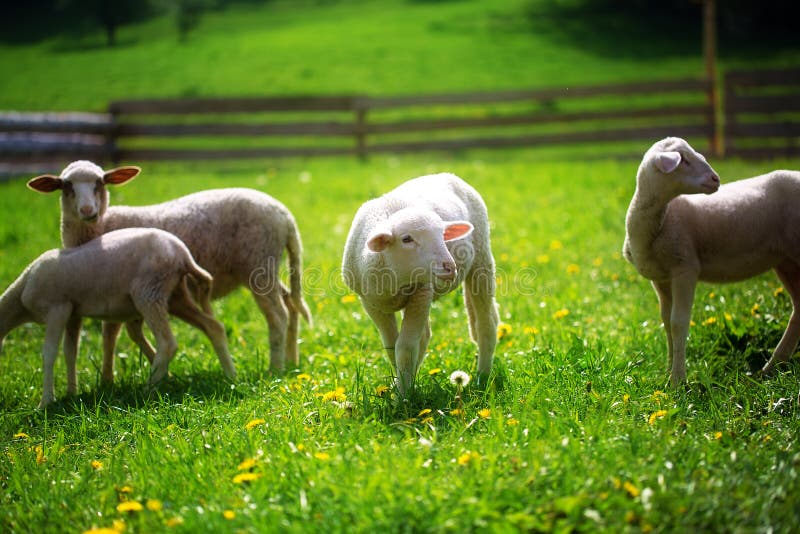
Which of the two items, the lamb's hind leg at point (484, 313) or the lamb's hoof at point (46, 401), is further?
the lamb's hoof at point (46, 401)

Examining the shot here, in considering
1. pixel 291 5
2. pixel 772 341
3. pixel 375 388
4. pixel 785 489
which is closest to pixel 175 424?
pixel 375 388

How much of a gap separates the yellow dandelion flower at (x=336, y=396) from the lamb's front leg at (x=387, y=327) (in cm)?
39

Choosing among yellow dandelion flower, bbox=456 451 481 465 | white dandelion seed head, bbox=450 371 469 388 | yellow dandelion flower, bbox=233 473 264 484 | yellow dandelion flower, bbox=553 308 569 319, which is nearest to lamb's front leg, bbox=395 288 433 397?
white dandelion seed head, bbox=450 371 469 388

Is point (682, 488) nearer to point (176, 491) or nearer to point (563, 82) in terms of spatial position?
→ point (176, 491)

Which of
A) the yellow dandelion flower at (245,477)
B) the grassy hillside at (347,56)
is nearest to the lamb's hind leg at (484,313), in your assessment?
the yellow dandelion flower at (245,477)

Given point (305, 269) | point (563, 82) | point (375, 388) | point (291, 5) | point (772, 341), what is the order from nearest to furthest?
point (375, 388), point (772, 341), point (305, 269), point (563, 82), point (291, 5)

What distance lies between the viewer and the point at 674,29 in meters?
32.3

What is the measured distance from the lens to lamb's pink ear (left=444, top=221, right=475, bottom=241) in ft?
13.7

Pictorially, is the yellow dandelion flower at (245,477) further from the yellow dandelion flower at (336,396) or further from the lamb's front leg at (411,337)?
the lamb's front leg at (411,337)

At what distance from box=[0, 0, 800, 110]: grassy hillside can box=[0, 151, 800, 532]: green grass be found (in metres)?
17.9

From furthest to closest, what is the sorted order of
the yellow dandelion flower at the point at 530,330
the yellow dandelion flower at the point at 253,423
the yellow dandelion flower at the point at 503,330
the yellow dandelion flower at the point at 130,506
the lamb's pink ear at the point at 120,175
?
1. the lamb's pink ear at the point at 120,175
2. the yellow dandelion flower at the point at 503,330
3. the yellow dandelion flower at the point at 530,330
4. the yellow dandelion flower at the point at 253,423
5. the yellow dandelion flower at the point at 130,506

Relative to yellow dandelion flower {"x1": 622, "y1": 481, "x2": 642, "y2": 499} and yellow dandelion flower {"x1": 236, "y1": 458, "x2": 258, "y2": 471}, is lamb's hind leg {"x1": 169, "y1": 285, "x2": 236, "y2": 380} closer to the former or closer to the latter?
yellow dandelion flower {"x1": 236, "y1": 458, "x2": 258, "y2": 471}

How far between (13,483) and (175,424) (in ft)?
2.49

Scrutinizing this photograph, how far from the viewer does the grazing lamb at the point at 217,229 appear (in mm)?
5355
